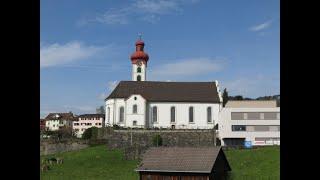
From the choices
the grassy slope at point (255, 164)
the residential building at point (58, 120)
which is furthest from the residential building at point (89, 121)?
the grassy slope at point (255, 164)

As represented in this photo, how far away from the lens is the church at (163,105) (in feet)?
213

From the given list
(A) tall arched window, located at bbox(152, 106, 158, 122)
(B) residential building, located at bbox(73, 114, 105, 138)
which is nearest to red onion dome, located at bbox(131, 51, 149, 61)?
(A) tall arched window, located at bbox(152, 106, 158, 122)

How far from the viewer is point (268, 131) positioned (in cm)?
6253

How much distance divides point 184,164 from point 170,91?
147 feet

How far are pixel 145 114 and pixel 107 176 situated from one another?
31235 mm

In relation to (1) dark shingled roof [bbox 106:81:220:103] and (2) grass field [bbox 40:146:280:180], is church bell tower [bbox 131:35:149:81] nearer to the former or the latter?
(1) dark shingled roof [bbox 106:81:220:103]

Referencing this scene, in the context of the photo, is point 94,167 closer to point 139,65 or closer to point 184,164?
point 184,164

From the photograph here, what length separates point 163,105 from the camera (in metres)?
67.0

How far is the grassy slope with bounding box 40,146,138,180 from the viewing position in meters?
34.7

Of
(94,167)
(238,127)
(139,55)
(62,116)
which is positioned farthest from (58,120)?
(94,167)

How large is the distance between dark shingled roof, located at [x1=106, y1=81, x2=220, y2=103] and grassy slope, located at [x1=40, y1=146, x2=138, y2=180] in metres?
16.0

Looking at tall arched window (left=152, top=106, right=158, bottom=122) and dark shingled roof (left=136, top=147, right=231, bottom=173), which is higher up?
tall arched window (left=152, top=106, right=158, bottom=122)

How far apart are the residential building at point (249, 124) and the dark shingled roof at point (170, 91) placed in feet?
13.6
